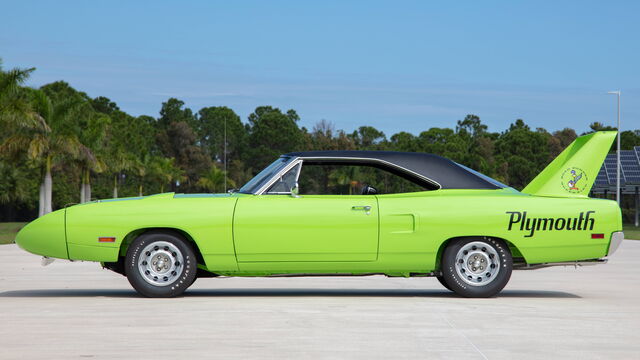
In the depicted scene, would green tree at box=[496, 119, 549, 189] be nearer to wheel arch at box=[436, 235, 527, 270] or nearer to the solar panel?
the solar panel

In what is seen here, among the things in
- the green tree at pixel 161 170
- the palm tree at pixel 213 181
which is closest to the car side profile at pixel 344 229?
the green tree at pixel 161 170

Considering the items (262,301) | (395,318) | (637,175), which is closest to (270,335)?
(395,318)

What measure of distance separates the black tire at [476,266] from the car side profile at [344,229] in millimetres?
13

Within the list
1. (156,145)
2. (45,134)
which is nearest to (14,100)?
(45,134)

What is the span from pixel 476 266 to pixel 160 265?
3.41 m

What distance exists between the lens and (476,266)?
36.2ft

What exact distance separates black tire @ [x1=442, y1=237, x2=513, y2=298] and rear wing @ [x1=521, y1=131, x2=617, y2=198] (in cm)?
99

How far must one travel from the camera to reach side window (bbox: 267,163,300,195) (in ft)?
36.0

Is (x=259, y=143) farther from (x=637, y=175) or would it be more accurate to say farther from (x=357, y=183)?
(x=357, y=183)

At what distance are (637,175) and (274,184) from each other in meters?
56.7

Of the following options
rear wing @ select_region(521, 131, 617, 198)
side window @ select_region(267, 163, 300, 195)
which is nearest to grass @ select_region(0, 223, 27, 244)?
side window @ select_region(267, 163, 300, 195)

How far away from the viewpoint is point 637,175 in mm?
63844

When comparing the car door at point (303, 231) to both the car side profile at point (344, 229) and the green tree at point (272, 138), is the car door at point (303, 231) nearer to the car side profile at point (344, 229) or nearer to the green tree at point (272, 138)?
the car side profile at point (344, 229)

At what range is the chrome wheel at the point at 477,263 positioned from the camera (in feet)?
36.0
